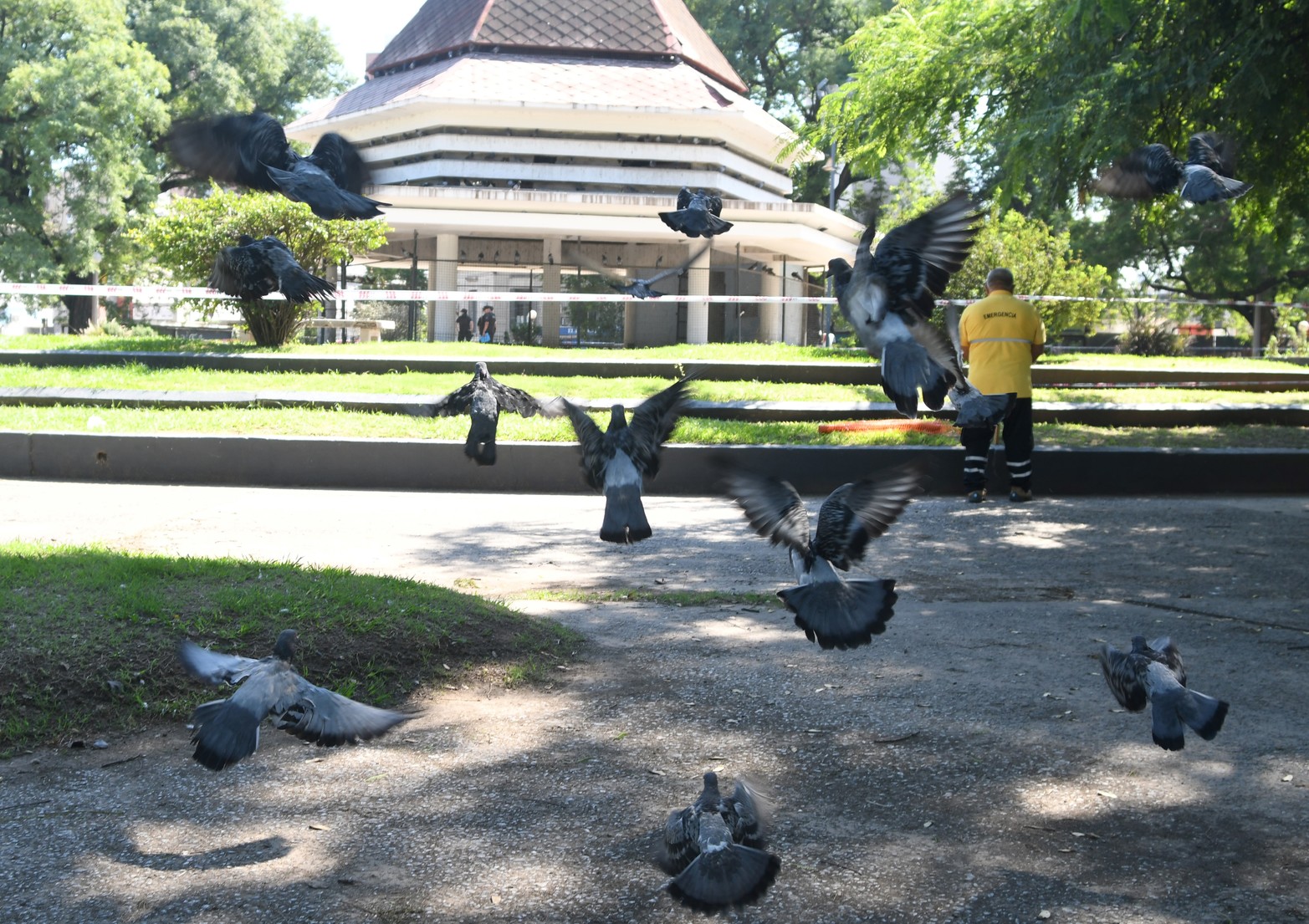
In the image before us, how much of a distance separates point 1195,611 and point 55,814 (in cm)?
572

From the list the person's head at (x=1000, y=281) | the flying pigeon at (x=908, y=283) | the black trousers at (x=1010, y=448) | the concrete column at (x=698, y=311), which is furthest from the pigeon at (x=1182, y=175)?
the concrete column at (x=698, y=311)

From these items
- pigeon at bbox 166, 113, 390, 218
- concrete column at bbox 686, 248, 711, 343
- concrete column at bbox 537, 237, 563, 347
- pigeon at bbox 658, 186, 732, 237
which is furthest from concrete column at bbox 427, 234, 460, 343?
pigeon at bbox 166, 113, 390, 218

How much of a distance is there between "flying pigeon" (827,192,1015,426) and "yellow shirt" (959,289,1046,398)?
6207mm

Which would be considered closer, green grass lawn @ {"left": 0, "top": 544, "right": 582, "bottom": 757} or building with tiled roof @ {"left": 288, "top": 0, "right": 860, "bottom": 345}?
green grass lawn @ {"left": 0, "top": 544, "right": 582, "bottom": 757}

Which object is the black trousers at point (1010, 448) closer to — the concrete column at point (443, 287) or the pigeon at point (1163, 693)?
the pigeon at point (1163, 693)

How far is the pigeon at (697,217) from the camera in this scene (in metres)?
5.40

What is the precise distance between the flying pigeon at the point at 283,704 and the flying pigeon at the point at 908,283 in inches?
75.8

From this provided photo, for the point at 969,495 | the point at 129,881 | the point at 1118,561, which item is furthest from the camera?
the point at 969,495

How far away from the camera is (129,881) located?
3.55m

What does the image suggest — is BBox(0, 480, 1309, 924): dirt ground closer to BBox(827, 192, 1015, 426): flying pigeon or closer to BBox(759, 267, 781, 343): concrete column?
BBox(827, 192, 1015, 426): flying pigeon

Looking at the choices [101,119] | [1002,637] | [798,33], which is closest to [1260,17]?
[1002,637]

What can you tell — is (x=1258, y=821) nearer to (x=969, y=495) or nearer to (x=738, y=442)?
(x=969, y=495)

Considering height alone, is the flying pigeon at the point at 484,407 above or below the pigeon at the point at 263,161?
below

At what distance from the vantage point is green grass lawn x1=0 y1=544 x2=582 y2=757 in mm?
4742
